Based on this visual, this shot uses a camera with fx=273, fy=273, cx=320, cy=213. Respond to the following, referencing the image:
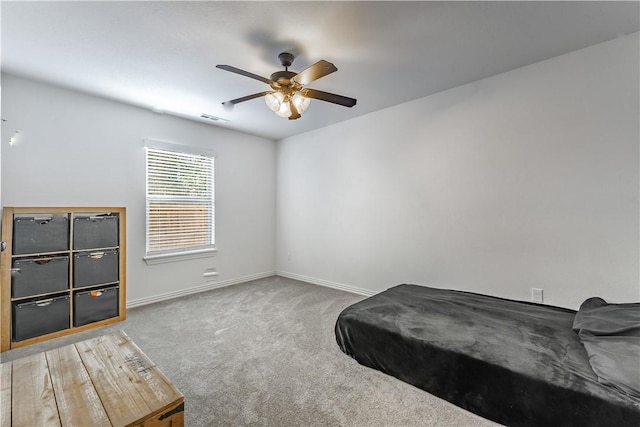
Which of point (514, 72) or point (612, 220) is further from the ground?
point (514, 72)

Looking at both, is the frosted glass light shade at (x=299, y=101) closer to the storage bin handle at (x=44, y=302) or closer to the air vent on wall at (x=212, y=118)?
the air vent on wall at (x=212, y=118)

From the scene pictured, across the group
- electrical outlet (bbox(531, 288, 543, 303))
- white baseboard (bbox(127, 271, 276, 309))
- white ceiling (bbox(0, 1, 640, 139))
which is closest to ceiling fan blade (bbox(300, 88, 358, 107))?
white ceiling (bbox(0, 1, 640, 139))

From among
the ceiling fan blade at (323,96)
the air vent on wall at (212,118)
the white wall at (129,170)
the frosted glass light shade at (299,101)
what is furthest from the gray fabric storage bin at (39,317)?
the ceiling fan blade at (323,96)

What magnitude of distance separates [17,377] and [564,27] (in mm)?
4098

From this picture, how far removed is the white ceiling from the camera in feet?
6.17

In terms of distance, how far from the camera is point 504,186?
2814 millimetres

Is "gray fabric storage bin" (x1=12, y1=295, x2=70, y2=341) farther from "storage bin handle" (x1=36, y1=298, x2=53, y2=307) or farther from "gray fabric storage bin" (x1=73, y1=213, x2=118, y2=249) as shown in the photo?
"gray fabric storage bin" (x1=73, y1=213, x2=118, y2=249)

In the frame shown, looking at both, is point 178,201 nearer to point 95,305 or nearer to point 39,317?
point 95,305

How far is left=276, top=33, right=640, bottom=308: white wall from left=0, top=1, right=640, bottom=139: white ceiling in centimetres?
33

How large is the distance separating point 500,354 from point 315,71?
219 centimetres

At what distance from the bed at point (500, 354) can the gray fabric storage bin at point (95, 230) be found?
8.95 feet

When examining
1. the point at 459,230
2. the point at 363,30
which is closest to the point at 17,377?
the point at 363,30

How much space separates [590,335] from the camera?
1.64 meters

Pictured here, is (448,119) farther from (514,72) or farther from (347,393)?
(347,393)
